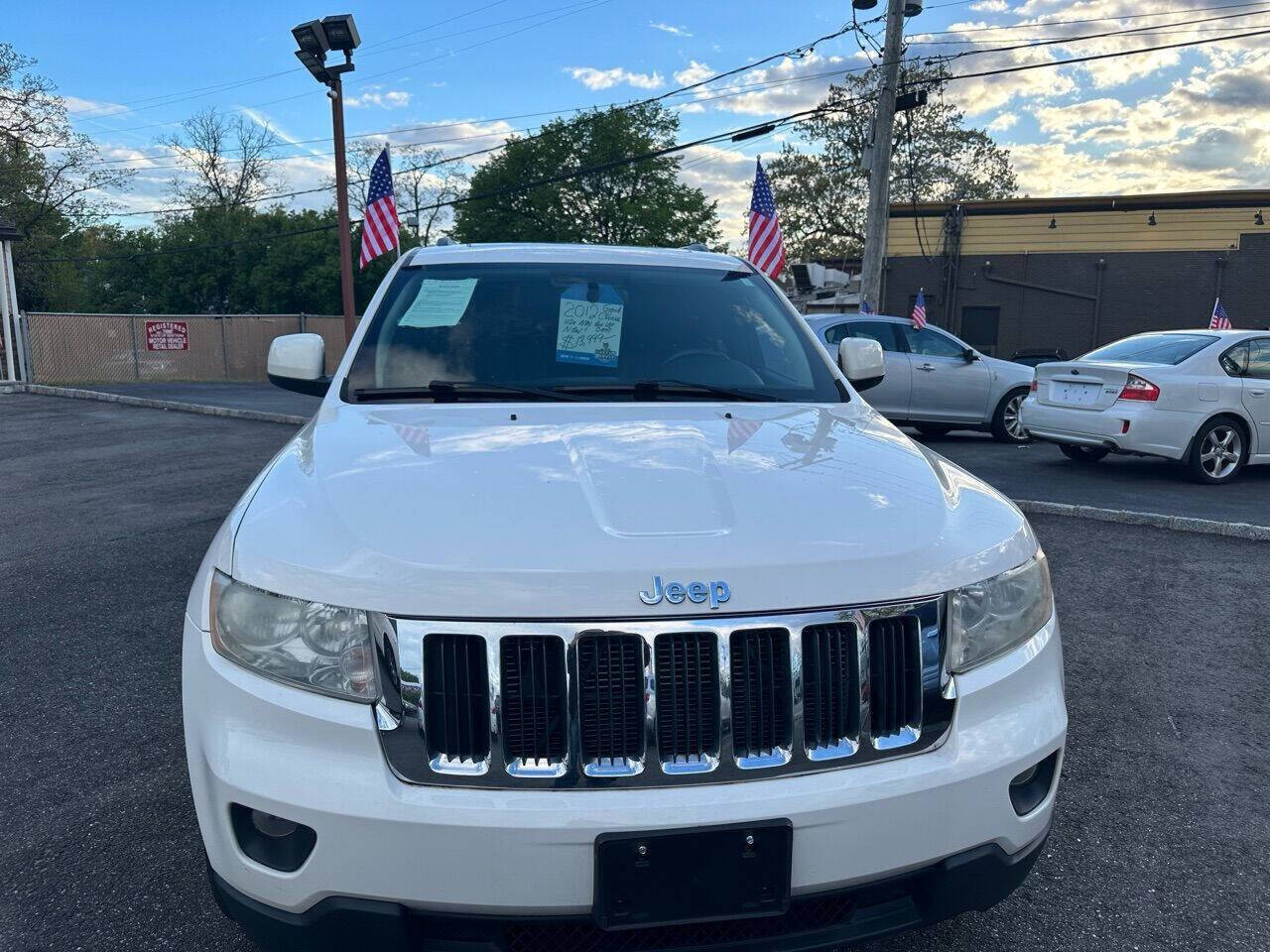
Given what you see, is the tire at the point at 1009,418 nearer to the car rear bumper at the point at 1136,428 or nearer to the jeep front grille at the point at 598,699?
the car rear bumper at the point at 1136,428

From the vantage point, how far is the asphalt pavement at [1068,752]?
2279mm

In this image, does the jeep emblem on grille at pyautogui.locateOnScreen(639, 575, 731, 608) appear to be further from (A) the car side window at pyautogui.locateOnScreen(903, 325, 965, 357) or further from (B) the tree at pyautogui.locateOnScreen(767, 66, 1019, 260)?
(B) the tree at pyautogui.locateOnScreen(767, 66, 1019, 260)

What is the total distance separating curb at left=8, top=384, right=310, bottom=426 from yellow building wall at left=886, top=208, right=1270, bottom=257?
62.2 ft

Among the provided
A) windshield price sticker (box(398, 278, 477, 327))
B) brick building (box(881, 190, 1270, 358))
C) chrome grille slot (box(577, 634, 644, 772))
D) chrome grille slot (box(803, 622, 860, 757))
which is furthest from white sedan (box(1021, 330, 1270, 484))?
brick building (box(881, 190, 1270, 358))

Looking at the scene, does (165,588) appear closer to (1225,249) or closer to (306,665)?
(306,665)

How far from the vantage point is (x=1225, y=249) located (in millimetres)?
23797

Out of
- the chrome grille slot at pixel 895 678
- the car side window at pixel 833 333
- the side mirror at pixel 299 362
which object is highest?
the side mirror at pixel 299 362

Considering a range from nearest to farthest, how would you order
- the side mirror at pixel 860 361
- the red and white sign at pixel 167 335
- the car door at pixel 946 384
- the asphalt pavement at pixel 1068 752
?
the asphalt pavement at pixel 1068 752 → the side mirror at pixel 860 361 → the car door at pixel 946 384 → the red and white sign at pixel 167 335

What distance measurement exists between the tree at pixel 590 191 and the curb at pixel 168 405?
88.2 ft

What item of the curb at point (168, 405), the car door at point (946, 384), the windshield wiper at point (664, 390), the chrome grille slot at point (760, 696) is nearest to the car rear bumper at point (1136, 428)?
the car door at point (946, 384)

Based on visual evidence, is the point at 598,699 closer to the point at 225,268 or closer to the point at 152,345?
the point at 152,345

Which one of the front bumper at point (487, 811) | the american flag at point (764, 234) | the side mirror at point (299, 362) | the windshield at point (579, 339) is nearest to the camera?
the front bumper at point (487, 811)

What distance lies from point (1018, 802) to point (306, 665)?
141 cm

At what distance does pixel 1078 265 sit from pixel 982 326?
2891 millimetres
